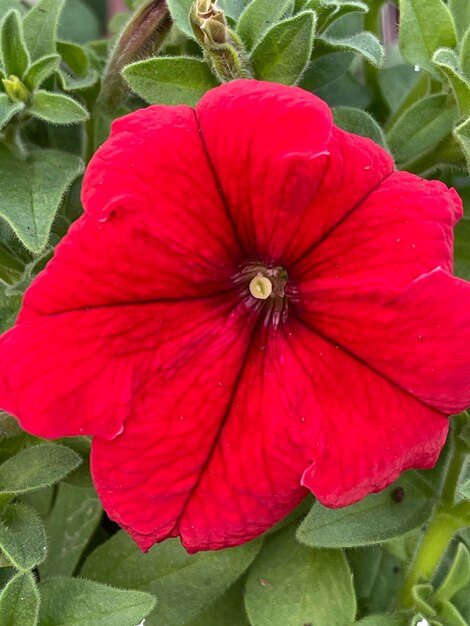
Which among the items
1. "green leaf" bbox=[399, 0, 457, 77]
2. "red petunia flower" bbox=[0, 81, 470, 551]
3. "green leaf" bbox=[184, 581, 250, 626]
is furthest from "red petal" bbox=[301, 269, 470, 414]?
"green leaf" bbox=[184, 581, 250, 626]

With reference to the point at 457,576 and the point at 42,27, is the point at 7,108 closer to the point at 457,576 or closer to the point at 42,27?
the point at 42,27

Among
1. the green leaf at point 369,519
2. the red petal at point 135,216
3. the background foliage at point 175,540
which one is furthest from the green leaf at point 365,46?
the green leaf at point 369,519

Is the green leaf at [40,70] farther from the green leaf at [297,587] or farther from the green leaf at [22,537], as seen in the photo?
the green leaf at [297,587]

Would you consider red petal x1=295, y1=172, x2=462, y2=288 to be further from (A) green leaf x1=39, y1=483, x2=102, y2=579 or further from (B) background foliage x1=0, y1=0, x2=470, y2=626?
(A) green leaf x1=39, y1=483, x2=102, y2=579

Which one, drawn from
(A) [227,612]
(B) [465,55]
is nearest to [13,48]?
(B) [465,55]

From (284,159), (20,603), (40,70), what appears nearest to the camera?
(284,159)
